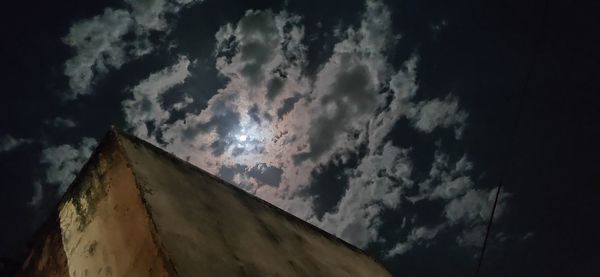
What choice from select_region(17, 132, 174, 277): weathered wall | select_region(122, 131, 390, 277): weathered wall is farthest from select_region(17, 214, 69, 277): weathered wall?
select_region(122, 131, 390, 277): weathered wall

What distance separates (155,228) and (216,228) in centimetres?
60

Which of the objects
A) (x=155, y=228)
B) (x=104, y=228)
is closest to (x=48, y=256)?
(x=104, y=228)

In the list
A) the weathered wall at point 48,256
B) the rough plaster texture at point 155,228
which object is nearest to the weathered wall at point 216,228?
the rough plaster texture at point 155,228

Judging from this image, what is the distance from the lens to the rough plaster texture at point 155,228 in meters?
2.42

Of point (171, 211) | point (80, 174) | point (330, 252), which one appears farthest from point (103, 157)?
point (330, 252)

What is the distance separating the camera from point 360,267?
484 centimetres

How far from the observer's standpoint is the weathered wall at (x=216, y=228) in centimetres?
247

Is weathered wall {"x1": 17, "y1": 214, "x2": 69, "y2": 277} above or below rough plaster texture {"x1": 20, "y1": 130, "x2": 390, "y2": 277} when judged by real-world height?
below

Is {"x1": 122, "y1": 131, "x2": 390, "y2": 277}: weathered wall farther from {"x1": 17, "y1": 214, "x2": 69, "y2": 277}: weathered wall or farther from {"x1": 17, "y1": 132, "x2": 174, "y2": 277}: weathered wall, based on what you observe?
{"x1": 17, "y1": 214, "x2": 69, "y2": 277}: weathered wall

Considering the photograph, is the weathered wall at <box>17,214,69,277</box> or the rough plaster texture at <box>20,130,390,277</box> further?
the weathered wall at <box>17,214,69,277</box>

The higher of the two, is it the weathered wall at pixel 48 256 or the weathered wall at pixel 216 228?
the weathered wall at pixel 216 228

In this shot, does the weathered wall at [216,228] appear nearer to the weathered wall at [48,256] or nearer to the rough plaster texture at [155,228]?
the rough plaster texture at [155,228]

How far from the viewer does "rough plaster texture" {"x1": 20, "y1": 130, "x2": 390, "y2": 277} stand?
2.42 metres

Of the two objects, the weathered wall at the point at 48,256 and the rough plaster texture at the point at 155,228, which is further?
the weathered wall at the point at 48,256
